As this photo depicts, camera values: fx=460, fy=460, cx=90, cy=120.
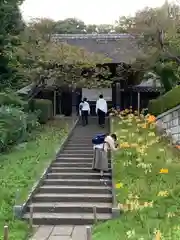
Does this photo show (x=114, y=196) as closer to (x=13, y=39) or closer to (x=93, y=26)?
(x=13, y=39)

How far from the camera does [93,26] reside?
51.8 meters

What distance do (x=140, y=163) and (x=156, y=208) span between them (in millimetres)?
3057

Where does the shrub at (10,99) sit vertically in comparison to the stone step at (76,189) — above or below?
above

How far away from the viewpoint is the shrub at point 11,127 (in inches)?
697

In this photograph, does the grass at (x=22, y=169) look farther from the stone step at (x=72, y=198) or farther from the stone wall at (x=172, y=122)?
the stone wall at (x=172, y=122)

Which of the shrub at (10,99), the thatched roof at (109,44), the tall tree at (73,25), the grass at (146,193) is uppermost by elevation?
the tall tree at (73,25)

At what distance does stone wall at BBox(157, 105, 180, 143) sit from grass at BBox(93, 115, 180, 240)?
536 mm

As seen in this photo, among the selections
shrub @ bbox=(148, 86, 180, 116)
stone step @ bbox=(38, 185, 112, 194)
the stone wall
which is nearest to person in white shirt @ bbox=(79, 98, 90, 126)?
shrub @ bbox=(148, 86, 180, 116)

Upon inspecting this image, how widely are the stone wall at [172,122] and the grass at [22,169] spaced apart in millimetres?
4447

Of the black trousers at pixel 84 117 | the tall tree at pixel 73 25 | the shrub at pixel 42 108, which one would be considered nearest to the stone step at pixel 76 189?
the black trousers at pixel 84 117

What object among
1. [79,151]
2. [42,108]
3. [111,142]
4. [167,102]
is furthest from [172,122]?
[42,108]

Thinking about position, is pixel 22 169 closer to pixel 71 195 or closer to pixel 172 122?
pixel 71 195

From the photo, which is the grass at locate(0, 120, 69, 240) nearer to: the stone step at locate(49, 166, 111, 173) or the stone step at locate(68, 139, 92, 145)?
the stone step at locate(49, 166, 111, 173)

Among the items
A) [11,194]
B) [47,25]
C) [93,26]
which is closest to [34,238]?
[11,194]
